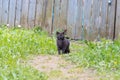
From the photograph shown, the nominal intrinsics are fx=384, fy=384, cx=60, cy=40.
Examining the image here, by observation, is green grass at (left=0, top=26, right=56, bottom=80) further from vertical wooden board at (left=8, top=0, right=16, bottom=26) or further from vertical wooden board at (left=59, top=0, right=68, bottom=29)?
vertical wooden board at (left=59, top=0, right=68, bottom=29)

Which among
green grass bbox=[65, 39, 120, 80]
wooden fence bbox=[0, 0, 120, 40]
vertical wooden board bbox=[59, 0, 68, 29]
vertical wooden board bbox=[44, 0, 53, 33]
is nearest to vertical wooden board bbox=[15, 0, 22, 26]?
wooden fence bbox=[0, 0, 120, 40]

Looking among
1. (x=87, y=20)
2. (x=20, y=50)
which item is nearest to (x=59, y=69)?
(x=20, y=50)

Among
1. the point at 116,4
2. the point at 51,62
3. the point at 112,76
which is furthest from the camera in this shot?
the point at 116,4

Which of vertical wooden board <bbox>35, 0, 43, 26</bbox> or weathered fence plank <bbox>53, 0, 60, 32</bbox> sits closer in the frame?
weathered fence plank <bbox>53, 0, 60, 32</bbox>

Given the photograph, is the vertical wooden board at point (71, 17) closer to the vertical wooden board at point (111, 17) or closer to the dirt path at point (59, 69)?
the vertical wooden board at point (111, 17)

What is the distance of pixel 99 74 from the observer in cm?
695

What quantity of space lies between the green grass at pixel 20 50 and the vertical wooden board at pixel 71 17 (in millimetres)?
763

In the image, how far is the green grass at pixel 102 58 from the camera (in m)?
7.29

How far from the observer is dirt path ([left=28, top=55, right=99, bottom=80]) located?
22.3ft

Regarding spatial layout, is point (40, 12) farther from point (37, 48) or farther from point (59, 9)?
point (37, 48)

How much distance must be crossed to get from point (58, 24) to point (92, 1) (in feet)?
4.17

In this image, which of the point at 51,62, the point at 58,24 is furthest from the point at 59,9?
the point at 51,62

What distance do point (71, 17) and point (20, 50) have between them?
340 centimetres

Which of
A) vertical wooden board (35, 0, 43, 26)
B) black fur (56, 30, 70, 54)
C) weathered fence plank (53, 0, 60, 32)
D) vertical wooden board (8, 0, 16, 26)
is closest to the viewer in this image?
black fur (56, 30, 70, 54)
